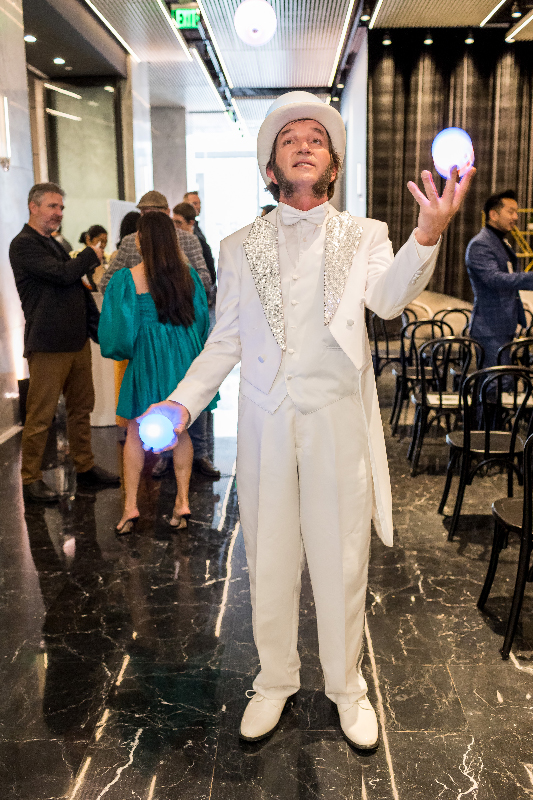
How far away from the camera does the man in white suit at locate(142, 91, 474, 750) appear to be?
1.84 metres

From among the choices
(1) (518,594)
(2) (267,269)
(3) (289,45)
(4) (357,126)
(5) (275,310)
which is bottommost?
(1) (518,594)

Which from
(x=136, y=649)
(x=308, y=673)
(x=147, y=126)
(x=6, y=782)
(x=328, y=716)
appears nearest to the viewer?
(x=6, y=782)

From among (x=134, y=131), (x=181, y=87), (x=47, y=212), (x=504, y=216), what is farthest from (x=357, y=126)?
(x=47, y=212)

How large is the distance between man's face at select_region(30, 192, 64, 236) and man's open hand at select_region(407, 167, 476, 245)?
2.77 m

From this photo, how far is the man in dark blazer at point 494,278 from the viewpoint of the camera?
14.2ft

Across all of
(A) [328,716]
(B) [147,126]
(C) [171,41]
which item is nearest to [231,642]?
(A) [328,716]

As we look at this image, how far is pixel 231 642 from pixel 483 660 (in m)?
0.86

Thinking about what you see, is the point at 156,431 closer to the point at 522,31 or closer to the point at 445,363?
the point at 445,363

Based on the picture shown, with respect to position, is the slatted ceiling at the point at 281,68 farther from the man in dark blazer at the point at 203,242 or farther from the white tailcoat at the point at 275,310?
the white tailcoat at the point at 275,310

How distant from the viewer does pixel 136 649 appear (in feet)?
8.20

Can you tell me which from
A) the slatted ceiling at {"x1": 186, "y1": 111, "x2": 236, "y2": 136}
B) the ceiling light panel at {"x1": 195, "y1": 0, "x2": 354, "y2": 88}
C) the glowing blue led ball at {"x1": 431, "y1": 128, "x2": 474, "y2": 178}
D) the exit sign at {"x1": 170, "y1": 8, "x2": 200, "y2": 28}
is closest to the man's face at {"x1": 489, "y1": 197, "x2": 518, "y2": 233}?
the glowing blue led ball at {"x1": 431, "y1": 128, "x2": 474, "y2": 178}

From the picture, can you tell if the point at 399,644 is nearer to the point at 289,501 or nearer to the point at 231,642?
the point at 231,642

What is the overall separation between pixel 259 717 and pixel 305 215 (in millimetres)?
1385

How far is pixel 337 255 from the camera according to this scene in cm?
184
